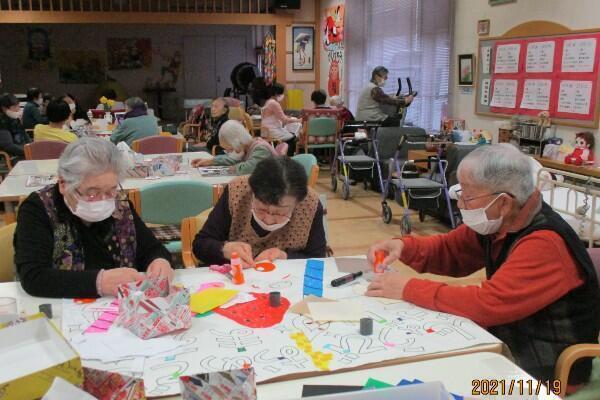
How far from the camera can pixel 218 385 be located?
1.04 m

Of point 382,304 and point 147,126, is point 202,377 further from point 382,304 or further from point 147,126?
point 147,126

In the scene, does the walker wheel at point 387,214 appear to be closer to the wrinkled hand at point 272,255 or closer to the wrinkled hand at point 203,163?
the wrinkled hand at point 203,163

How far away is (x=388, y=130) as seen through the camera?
22.2 feet

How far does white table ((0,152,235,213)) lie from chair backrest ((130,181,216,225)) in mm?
161

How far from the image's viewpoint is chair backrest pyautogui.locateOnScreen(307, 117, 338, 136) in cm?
817

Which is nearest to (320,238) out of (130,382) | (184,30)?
(130,382)

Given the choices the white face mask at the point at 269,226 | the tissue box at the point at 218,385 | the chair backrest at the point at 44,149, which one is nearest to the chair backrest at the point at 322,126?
the chair backrest at the point at 44,149

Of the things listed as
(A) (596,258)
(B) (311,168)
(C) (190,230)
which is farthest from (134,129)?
(A) (596,258)

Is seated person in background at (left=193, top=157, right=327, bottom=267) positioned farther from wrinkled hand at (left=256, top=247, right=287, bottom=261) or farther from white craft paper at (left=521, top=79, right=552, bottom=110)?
white craft paper at (left=521, top=79, right=552, bottom=110)

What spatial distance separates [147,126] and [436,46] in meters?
3.64

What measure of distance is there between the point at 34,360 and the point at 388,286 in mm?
1080

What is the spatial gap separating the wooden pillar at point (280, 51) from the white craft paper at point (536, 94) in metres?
5.77

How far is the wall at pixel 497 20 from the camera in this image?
15.6 ft

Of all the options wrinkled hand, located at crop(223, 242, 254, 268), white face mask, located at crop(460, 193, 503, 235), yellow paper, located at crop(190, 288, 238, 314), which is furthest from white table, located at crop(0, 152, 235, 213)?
white face mask, located at crop(460, 193, 503, 235)
